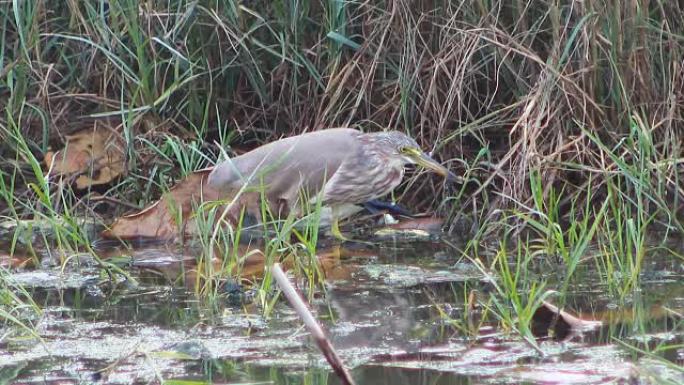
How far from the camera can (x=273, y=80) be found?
722cm

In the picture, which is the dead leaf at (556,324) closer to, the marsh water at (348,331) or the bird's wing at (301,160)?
the marsh water at (348,331)

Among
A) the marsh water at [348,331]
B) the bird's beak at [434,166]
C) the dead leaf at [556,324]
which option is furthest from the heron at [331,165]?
the dead leaf at [556,324]

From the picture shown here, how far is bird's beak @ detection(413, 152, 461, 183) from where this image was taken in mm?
6531

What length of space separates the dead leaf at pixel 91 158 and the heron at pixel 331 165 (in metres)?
0.83

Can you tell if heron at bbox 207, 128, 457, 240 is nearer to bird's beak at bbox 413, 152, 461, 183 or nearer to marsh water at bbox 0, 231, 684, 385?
bird's beak at bbox 413, 152, 461, 183

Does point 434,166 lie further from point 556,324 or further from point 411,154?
point 556,324

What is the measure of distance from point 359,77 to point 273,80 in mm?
500

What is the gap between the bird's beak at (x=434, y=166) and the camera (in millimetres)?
6531

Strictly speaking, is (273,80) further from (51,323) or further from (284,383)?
(284,383)

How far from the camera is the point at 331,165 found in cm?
675

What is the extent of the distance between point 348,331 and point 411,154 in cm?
209

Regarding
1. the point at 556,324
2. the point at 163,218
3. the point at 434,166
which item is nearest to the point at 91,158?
the point at 163,218

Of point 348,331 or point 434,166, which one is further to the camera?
point 434,166

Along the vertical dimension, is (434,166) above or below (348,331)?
above
